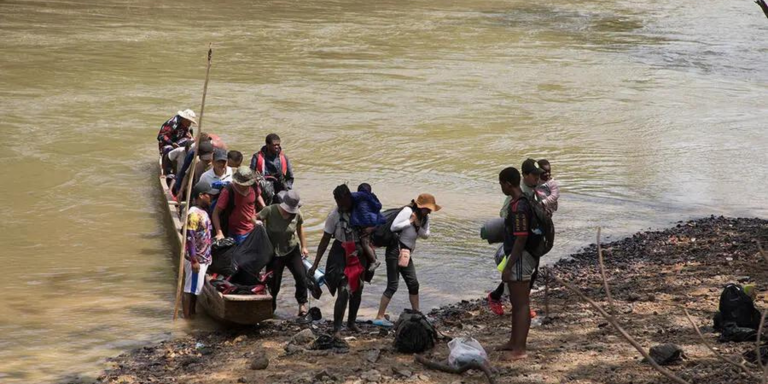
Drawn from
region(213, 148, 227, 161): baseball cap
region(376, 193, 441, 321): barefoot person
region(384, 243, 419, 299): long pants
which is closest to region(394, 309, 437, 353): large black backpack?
region(376, 193, 441, 321): barefoot person

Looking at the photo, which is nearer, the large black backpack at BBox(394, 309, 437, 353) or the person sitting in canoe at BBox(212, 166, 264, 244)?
the large black backpack at BBox(394, 309, 437, 353)

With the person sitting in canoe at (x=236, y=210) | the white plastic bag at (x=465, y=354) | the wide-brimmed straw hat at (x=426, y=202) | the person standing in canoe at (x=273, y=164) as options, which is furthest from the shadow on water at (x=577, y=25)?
the white plastic bag at (x=465, y=354)

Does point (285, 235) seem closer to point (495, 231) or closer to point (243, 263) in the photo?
point (243, 263)

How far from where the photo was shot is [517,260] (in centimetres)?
777

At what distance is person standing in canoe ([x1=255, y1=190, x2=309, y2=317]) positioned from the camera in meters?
9.50

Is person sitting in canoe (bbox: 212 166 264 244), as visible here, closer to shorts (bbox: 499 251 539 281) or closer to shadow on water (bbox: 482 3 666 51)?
shorts (bbox: 499 251 539 281)

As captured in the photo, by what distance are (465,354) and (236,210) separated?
3.23m

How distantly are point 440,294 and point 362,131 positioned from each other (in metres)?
9.63

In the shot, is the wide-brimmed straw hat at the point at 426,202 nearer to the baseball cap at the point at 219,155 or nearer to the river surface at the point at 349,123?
the river surface at the point at 349,123

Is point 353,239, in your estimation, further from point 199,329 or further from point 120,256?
point 120,256

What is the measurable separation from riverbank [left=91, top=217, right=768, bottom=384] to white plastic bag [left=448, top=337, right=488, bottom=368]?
111 millimetres

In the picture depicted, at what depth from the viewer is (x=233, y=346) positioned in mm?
9344

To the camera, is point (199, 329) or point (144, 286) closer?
point (199, 329)

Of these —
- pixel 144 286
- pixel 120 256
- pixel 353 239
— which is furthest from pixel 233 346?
pixel 120 256
